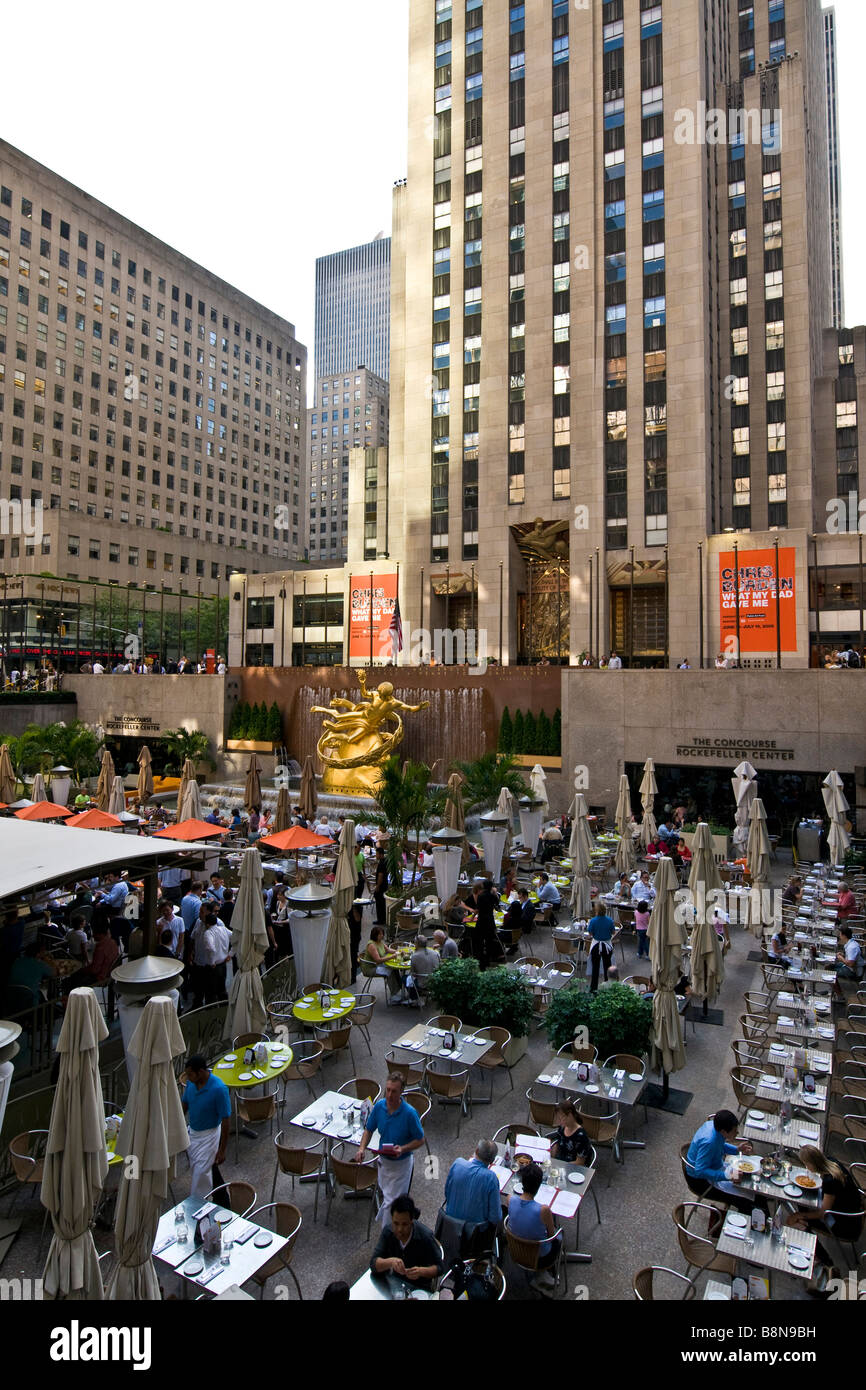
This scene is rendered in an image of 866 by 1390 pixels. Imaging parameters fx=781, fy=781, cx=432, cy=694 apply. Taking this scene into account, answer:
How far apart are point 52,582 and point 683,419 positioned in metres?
41.4

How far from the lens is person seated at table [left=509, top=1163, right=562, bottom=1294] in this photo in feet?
21.4

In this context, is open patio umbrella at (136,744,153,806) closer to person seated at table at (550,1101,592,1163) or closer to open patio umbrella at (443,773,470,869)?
open patio umbrella at (443,773,470,869)

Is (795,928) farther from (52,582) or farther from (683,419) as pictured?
(52,582)

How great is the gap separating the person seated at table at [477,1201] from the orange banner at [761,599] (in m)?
36.8

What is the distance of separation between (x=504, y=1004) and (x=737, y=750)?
19451 mm

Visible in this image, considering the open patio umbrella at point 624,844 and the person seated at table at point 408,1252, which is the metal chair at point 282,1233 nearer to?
the person seated at table at point 408,1252

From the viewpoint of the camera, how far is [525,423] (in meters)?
48.9

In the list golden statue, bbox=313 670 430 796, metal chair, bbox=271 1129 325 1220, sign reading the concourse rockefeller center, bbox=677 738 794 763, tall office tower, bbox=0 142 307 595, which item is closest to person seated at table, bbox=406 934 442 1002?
metal chair, bbox=271 1129 325 1220

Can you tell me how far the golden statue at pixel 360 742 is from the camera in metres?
32.6

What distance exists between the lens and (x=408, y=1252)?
5918mm

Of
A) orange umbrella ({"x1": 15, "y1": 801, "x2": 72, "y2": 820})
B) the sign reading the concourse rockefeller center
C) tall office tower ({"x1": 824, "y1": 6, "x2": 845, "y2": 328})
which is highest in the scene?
tall office tower ({"x1": 824, "y1": 6, "x2": 845, "y2": 328})

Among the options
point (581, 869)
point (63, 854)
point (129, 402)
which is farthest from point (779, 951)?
point (129, 402)

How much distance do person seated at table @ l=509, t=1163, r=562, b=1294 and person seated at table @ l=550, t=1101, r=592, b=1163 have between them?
113cm

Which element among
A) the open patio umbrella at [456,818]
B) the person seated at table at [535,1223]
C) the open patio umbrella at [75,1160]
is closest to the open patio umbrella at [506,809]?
the open patio umbrella at [456,818]
